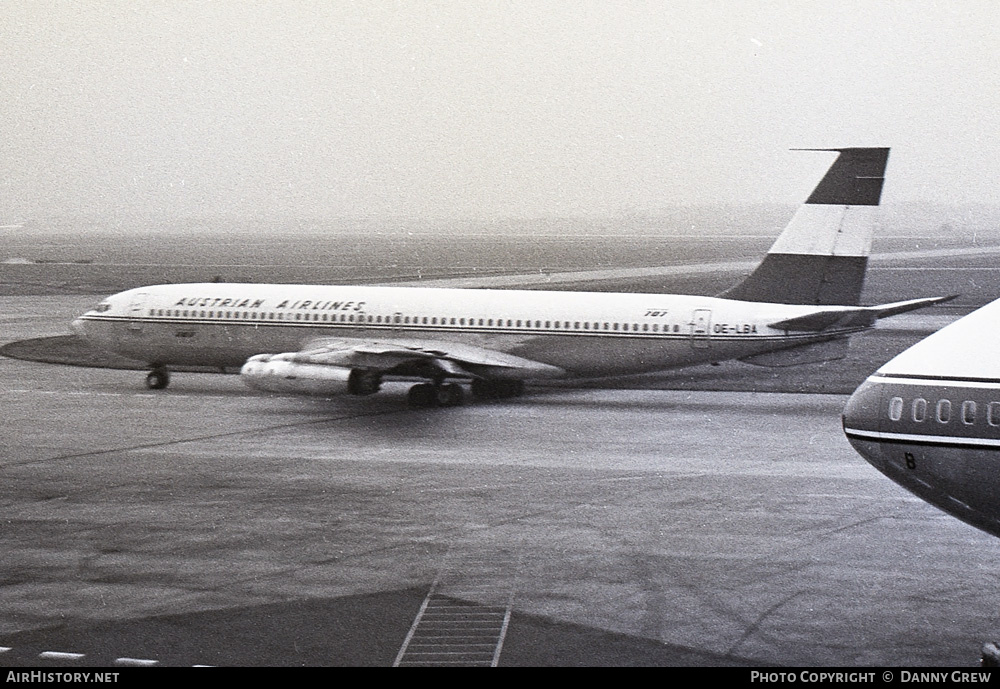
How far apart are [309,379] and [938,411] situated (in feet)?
79.0

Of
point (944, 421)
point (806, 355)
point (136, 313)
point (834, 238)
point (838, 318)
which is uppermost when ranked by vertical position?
point (834, 238)

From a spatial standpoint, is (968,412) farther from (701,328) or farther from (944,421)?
(701,328)

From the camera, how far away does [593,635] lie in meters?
17.7

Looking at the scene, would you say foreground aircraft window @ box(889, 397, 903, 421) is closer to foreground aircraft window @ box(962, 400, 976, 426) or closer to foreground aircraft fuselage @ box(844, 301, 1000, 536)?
foreground aircraft fuselage @ box(844, 301, 1000, 536)

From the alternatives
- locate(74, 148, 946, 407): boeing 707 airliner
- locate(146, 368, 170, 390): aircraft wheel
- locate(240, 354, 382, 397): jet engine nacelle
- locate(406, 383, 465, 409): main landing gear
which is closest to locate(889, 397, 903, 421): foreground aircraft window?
locate(74, 148, 946, 407): boeing 707 airliner

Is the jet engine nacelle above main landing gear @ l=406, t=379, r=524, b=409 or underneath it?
above

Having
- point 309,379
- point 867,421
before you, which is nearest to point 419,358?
point 309,379

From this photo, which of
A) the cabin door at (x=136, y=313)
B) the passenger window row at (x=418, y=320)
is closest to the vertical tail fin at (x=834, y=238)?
the passenger window row at (x=418, y=320)

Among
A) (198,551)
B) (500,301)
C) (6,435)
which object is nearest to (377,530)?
(198,551)

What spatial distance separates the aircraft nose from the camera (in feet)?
59.5

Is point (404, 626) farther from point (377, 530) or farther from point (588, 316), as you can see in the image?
point (588, 316)

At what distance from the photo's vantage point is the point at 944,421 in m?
17.3

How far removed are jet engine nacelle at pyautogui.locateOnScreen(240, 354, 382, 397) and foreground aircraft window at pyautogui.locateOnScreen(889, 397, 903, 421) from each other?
22.6 meters

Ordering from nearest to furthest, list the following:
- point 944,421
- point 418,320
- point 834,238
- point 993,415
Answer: point 993,415 → point 944,421 → point 834,238 → point 418,320
